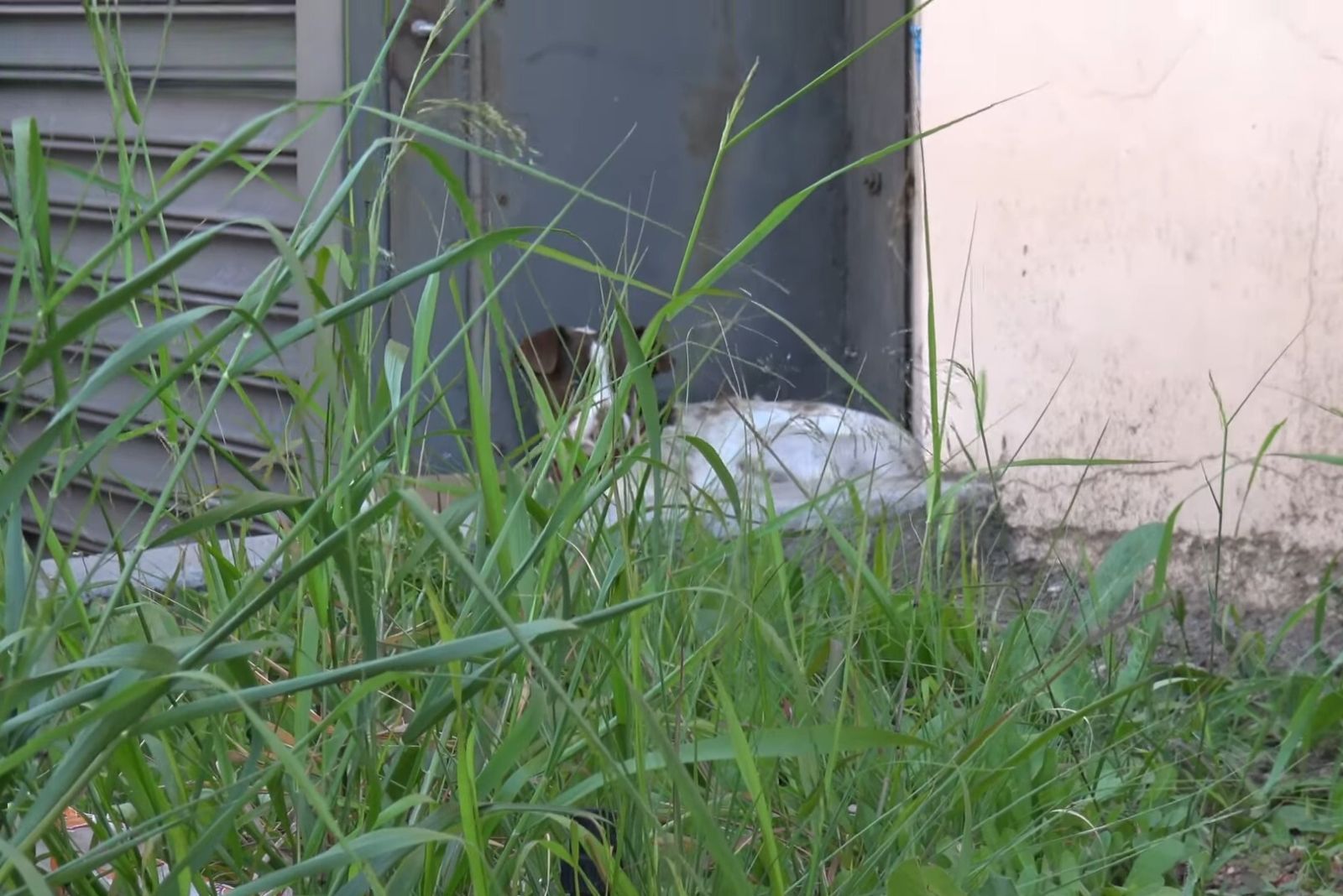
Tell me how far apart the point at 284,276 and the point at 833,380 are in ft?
7.82

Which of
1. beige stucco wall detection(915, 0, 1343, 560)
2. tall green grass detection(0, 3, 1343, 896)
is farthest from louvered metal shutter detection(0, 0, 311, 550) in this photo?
tall green grass detection(0, 3, 1343, 896)

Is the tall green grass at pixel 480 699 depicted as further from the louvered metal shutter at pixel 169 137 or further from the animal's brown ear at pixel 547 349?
the louvered metal shutter at pixel 169 137

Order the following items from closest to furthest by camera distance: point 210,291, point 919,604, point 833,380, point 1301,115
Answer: point 919,604
point 1301,115
point 210,291
point 833,380

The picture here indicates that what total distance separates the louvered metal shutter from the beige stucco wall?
1223mm

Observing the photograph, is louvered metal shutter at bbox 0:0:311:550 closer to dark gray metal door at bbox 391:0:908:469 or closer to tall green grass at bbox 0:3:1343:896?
dark gray metal door at bbox 391:0:908:469

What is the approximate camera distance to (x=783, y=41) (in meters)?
3.04

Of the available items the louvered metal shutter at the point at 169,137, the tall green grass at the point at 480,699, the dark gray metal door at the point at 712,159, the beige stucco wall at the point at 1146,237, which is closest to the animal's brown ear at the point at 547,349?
the dark gray metal door at the point at 712,159

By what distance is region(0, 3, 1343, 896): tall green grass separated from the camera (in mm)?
695

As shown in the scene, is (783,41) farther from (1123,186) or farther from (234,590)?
(234,590)

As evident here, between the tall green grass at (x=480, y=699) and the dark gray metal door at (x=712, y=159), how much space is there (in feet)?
5.12

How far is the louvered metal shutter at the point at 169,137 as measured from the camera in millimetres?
2848

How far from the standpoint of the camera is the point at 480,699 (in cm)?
86

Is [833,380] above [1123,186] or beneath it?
beneath

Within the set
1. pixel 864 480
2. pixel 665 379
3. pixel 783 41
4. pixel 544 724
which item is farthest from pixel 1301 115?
pixel 544 724
